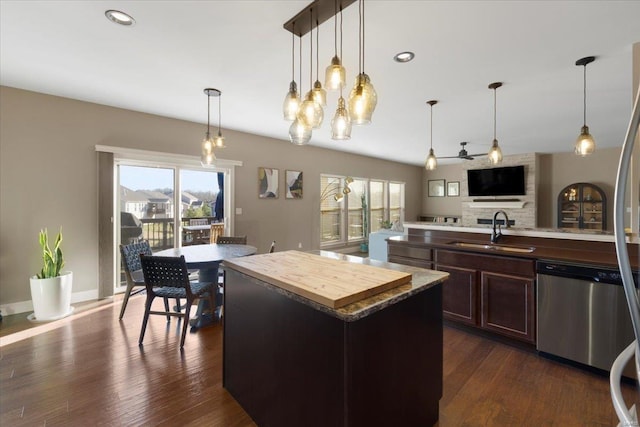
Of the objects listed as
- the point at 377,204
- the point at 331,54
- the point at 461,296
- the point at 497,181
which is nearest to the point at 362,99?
the point at 331,54

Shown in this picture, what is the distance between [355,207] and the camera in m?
7.95

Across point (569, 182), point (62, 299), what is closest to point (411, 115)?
point (62, 299)

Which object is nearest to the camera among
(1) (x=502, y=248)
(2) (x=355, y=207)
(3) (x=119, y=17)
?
(3) (x=119, y=17)

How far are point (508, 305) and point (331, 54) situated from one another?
2710 mm

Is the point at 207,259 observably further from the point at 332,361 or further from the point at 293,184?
the point at 293,184

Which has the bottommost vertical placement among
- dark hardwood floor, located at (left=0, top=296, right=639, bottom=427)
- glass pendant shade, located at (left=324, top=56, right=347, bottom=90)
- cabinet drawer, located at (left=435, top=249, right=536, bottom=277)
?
dark hardwood floor, located at (left=0, top=296, right=639, bottom=427)

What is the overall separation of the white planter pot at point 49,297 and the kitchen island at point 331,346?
103 inches

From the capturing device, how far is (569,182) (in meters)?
7.29

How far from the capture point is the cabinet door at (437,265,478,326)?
9.35 ft

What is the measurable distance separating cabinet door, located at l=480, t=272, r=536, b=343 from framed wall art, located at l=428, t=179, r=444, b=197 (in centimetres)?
771

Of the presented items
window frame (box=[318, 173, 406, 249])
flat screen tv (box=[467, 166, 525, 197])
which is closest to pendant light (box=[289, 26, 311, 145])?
window frame (box=[318, 173, 406, 249])

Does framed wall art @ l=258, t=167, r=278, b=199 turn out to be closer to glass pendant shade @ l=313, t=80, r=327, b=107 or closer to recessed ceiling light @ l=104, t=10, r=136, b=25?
recessed ceiling light @ l=104, t=10, r=136, b=25

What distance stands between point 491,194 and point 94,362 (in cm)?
860

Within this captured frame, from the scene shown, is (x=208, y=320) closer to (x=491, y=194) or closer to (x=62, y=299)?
(x=62, y=299)
